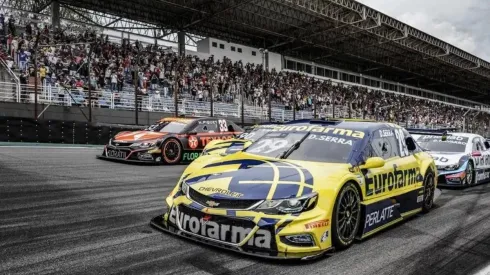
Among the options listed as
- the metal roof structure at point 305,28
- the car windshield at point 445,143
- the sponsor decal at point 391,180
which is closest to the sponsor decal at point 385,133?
the sponsor decal at point 391,180

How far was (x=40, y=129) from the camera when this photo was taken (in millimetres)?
13789

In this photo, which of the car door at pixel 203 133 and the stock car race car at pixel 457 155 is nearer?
the stock car race car at pixel 457 155

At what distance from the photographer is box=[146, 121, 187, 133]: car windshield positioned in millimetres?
11234

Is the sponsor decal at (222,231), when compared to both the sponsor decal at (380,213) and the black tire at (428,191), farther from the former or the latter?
the black tire at (428,191)

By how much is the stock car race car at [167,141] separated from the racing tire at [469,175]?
6.32m

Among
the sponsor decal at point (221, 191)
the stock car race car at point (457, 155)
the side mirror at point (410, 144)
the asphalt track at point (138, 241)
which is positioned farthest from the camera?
the stock car race car at point (457, 155)

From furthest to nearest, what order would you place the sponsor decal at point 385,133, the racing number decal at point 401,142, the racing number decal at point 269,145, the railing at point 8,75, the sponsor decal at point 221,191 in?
the railing at point 8,75 < the racing number decal at point 401,142 < the sponsor decal at point 385,133 < the racing number decal at point 269,145 < the sponsor decal at point 221,191

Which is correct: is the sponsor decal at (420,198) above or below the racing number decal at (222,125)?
below

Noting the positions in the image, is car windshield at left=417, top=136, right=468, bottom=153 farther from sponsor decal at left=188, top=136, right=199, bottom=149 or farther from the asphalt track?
sponsor decal at left=188, top=136, right=199, bottom=149

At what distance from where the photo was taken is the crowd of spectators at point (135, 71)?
55.7 feet

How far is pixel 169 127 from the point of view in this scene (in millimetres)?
11383

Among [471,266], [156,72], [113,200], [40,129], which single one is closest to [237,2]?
[156,72]

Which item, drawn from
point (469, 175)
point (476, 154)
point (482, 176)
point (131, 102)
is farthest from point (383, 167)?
point (131, 102)

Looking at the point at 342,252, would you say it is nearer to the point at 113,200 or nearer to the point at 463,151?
the point at 113,200
